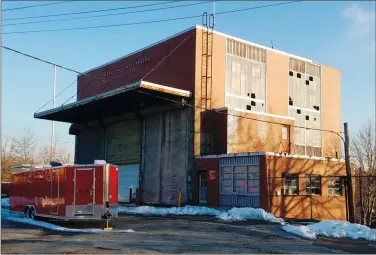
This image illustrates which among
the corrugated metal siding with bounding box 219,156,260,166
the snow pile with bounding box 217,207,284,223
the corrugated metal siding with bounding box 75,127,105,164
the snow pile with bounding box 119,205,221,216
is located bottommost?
the snow pile with bounding box 119,205,221,216

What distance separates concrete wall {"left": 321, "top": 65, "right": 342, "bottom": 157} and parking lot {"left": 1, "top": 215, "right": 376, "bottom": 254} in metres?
28.2

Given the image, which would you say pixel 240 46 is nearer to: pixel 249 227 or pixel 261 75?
pixel 261 75

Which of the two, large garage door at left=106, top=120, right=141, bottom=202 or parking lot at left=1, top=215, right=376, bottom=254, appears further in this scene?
large garage door at left=106, top=120, right=141, bottom=202

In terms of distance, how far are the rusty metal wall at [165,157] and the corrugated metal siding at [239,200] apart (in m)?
3.46

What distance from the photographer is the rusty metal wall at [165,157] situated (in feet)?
106

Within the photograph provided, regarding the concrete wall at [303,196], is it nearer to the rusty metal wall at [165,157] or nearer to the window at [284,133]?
the window at [284,133]

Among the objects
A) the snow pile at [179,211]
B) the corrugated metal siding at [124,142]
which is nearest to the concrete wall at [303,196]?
the snow pile at [179,211]

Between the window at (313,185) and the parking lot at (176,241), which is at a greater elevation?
the window at (313,185)

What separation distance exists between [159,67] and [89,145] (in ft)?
42.5

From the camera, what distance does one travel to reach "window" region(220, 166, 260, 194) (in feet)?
89.1

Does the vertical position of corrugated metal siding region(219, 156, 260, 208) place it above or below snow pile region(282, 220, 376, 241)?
above

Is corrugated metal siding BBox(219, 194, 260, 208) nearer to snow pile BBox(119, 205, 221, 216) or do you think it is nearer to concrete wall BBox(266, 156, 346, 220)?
concrete wall BBox(266, 156, 346, 220)

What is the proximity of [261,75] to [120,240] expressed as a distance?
87.9ft

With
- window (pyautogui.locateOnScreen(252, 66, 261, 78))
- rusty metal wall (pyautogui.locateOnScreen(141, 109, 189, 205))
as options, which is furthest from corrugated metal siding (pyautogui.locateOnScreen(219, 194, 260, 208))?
window (pyautogui.locateOnScreen(252, 66, 261, 78))
